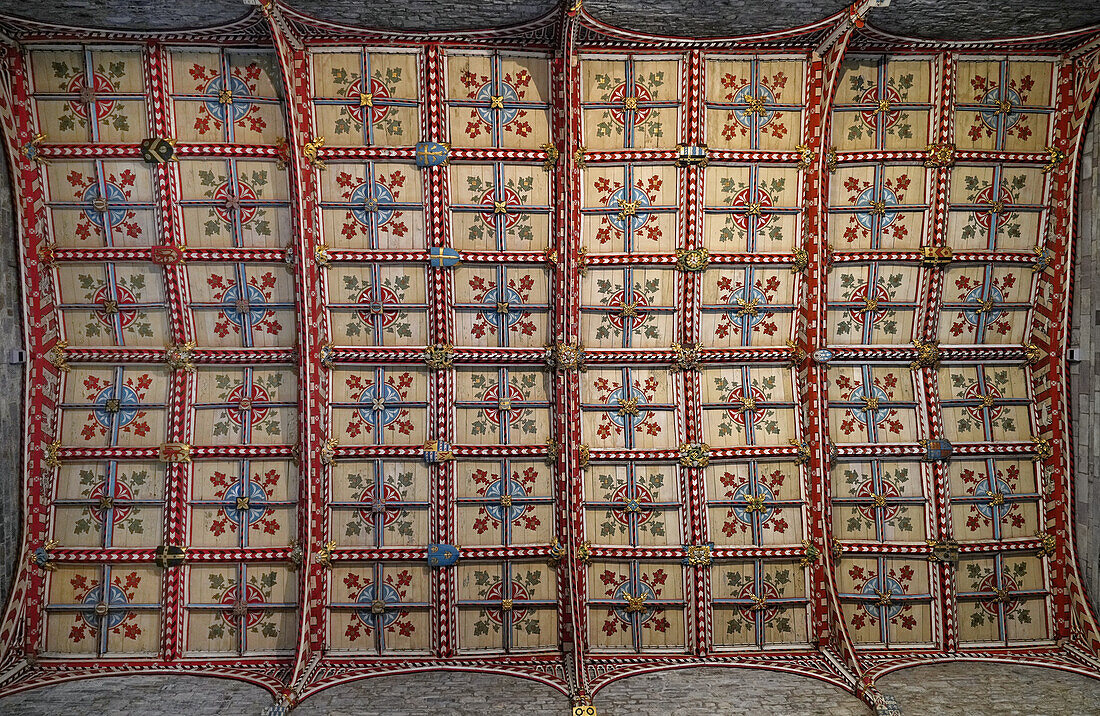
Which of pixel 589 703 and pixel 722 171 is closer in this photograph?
pixel 589 703

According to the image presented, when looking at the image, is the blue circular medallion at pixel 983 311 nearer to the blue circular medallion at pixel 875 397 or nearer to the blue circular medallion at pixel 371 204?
the blue circular medallion at pixel 875 397

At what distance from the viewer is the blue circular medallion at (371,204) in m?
13.9

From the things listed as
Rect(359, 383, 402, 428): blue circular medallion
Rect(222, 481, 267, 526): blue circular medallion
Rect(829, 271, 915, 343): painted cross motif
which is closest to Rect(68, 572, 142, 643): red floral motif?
Rect(222, 481, 267, 526): blue circular medallion

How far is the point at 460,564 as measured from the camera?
47.5 ft

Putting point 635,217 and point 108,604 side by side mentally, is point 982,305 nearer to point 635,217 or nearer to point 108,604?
point 635,217

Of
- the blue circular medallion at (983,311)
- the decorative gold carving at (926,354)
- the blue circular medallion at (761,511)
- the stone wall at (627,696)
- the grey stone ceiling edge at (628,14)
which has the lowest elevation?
the stone wall at (627,696)

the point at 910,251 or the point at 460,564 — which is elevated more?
the point at 910,251

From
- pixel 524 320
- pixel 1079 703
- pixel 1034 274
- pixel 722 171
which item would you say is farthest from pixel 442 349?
pixel 1079 703

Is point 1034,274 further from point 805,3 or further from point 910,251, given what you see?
point 805,3

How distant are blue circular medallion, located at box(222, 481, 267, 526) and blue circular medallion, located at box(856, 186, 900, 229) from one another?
15.7 m

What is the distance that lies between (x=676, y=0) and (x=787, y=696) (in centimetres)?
1488

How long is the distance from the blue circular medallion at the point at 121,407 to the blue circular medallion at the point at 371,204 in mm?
6889

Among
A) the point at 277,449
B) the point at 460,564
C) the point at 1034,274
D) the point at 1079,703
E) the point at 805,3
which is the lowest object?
the point at 1079,703

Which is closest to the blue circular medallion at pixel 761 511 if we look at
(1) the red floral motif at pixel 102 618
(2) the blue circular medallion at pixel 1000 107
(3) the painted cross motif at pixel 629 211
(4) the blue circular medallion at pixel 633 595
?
(4) the blue circular medallion at pixel 633 595
